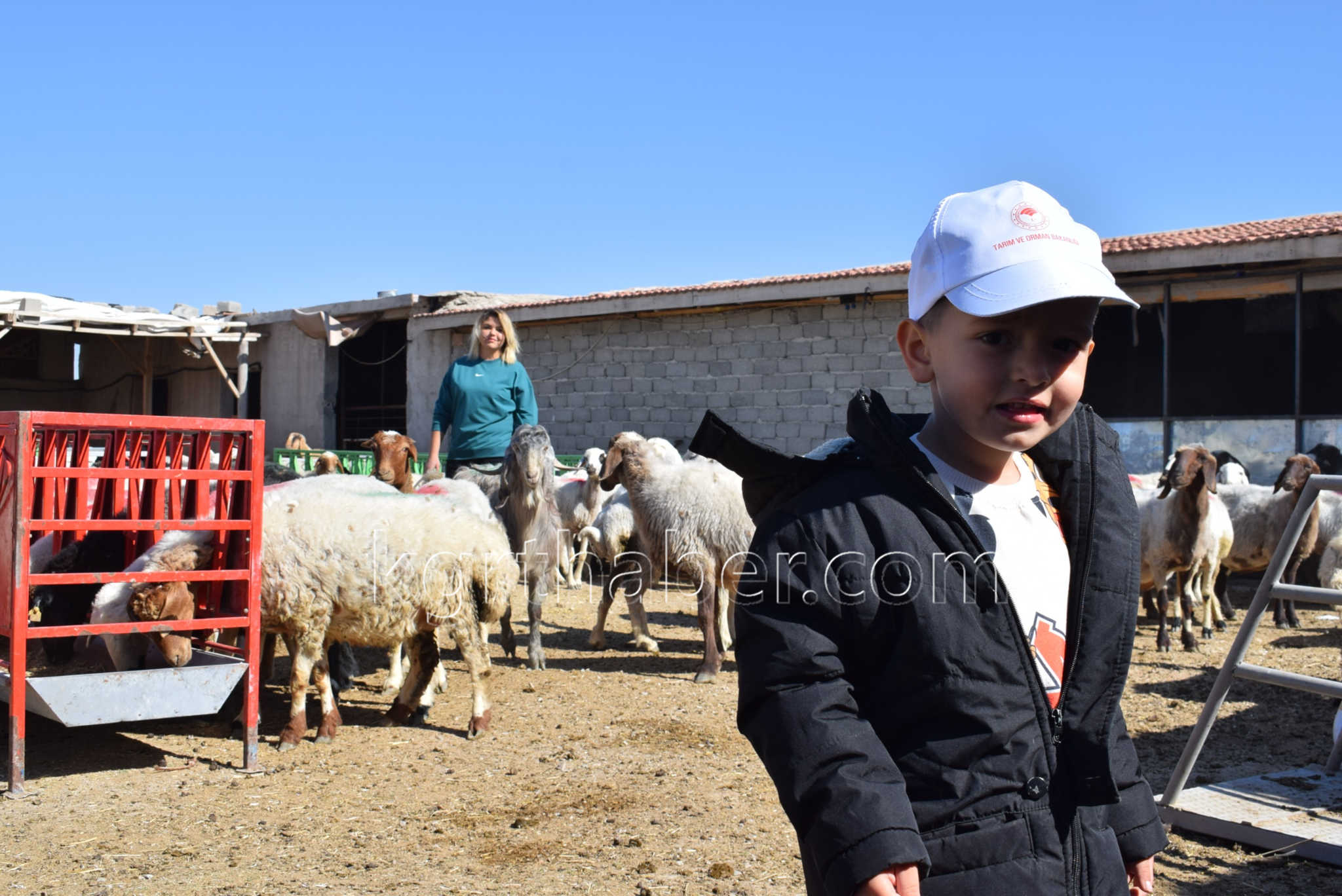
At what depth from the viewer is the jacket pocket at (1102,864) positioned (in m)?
1.68

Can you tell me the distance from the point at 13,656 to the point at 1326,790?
6.01 metres

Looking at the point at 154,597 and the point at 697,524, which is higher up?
the point at 697,524

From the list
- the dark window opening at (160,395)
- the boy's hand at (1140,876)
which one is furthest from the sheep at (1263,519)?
the dark window opening at (160,395)

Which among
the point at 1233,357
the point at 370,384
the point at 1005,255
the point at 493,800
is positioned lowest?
the point at 493,800

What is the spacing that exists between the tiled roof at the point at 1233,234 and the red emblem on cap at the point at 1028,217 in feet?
39.5

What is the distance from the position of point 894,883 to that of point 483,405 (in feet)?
24.1

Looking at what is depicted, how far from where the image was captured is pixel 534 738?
6195 millimetres

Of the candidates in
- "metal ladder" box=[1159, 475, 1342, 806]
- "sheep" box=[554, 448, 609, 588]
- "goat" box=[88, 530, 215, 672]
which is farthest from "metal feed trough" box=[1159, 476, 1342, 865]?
"sheep" box=[554, 448, 609, 588]

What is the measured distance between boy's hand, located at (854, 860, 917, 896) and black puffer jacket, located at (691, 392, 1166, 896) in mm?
18

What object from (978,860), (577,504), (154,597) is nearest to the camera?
(978,860)

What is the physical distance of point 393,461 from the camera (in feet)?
26.1

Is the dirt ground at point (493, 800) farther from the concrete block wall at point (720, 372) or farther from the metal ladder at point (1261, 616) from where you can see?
the concrete block wall at point (720, 372)

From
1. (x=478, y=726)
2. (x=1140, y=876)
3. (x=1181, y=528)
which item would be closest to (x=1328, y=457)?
(x=1181, y=528)

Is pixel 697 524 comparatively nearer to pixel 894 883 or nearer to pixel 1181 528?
pixel 1181 528
